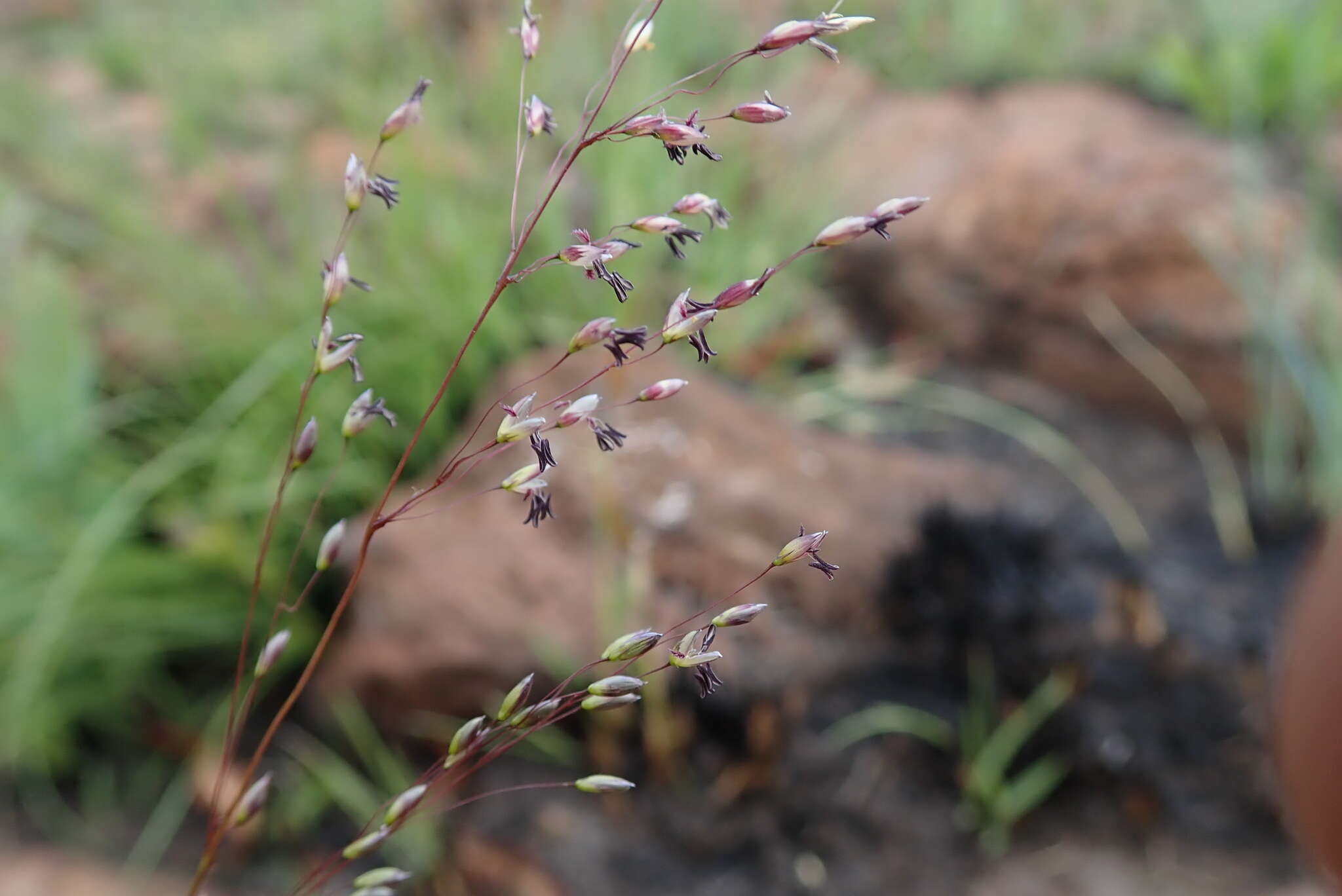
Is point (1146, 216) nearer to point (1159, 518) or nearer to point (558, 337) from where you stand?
point (1159, 518)

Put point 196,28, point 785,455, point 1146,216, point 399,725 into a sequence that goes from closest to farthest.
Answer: point 399,725 → point 785,455 → point 1146,216 → point 196,28

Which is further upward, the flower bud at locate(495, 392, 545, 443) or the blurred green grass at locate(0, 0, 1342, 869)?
the flower bud at locate(495, 392, 545, 443)

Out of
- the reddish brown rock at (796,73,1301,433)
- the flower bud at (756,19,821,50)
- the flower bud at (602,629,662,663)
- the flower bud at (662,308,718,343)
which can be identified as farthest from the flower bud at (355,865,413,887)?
the reddish brown rock at (796,73,1301,433)

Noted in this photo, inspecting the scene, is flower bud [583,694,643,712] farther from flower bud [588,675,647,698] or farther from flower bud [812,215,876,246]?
flower bud [812,215,876,246]

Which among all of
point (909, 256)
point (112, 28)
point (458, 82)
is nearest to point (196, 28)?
point (112, 28)

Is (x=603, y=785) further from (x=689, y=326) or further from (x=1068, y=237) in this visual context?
(x=1068, y=237)

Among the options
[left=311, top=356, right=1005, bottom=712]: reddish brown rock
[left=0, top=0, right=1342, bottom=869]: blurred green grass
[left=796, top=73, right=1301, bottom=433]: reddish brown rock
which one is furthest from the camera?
[left=796, top=73, right=1301, bottom=433]: reddish brown rock
